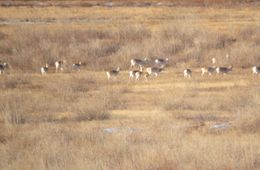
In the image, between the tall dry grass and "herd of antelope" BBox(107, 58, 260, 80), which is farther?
the tall dry grass

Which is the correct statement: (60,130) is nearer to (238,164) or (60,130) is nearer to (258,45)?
(238,164)

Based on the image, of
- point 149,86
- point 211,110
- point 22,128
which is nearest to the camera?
point 22,128

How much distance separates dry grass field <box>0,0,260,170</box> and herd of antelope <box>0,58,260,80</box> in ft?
0.85

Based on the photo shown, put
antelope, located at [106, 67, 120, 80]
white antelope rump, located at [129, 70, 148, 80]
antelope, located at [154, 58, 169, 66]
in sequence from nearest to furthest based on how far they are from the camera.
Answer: white antelope rump, located at [129, 70, 148, 80], antelope, located at [106, 67, 120, 80], antelope, located at [154, 58, 169, 66]

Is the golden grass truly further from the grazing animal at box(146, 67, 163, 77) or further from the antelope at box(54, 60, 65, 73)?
the antelope at box(54, 60, 65, 73)

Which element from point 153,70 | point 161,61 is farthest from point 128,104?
point 161,61

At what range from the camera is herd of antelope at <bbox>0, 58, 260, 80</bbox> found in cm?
2264

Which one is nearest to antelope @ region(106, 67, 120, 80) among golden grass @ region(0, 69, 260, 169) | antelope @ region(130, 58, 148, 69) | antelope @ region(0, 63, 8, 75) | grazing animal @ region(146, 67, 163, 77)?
golden grass @ region(0, 69, 260, 169)

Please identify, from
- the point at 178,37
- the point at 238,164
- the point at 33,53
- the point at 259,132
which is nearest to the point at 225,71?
the point at 178,37

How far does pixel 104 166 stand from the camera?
9.97 metres

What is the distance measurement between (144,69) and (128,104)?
700 centimetres

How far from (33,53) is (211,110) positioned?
11723 mm

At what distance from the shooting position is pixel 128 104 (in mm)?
17766

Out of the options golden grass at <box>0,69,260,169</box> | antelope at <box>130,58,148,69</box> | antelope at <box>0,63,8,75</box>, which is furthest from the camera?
antelope at <box>130,58,148,69</box>
